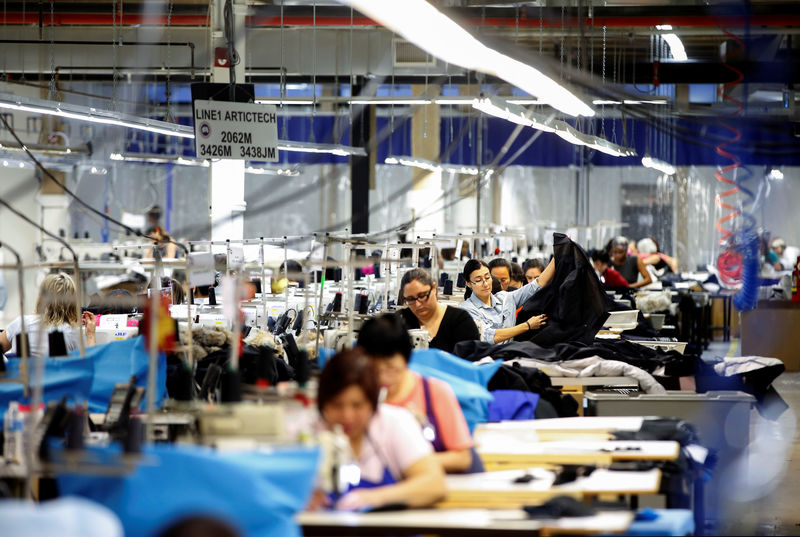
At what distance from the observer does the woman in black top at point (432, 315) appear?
19.2ft

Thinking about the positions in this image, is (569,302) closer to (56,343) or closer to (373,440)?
(56,343)

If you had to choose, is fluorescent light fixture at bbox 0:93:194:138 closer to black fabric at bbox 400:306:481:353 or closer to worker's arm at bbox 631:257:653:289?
black fabric at bbox 400:306:481:353

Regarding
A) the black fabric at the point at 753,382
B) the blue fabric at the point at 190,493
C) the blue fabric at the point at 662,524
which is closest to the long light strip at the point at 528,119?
the black fabric at the point at 753,382

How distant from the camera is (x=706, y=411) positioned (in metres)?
5.30

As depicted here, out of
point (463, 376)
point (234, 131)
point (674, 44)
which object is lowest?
point (463, 376)

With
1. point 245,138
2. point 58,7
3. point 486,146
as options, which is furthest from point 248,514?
point 486,146

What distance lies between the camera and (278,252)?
14.2 m

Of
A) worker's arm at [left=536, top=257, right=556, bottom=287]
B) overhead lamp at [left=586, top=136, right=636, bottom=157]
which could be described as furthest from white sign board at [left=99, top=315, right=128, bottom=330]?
overhead lamp at [left=586, top=136, right=636, bottom=157]

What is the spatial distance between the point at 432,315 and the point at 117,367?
6.11 ft

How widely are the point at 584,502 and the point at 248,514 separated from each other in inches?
50.6

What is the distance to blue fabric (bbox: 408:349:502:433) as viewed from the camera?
4.43m

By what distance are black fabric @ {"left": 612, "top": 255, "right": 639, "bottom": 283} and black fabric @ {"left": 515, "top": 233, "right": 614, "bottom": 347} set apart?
7095 millimetres

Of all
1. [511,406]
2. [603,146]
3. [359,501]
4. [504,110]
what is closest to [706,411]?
[511,406]

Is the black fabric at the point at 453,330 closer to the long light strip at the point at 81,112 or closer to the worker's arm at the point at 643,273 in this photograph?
the long light strip at the point at 81,112
